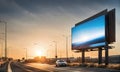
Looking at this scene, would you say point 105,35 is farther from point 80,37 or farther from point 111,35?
point 80,37

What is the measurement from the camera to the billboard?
6656 centimetres

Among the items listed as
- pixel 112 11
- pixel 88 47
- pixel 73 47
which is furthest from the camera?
pixel 73 47

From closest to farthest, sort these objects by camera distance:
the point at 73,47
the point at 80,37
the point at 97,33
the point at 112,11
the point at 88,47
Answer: the point at 112,11 → the point at 97,33 → the point at 88,47 → the point at 80,37 → the point at 73,47

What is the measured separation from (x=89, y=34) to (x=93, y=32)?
9.19 ft

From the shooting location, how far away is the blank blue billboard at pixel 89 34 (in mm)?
68062

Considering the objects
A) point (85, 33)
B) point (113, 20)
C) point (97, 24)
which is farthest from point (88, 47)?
point (113, 20)

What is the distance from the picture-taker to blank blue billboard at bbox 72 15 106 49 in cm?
6806

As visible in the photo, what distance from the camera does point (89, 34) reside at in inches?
2963

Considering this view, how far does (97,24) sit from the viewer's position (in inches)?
2771

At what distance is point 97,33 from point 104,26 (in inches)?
161

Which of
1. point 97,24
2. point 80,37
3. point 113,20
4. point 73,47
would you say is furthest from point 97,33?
point 73,47

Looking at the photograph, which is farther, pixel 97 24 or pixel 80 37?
pixel 80 37

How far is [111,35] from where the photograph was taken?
65188 millimetres

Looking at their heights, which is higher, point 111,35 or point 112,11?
point 112,11
